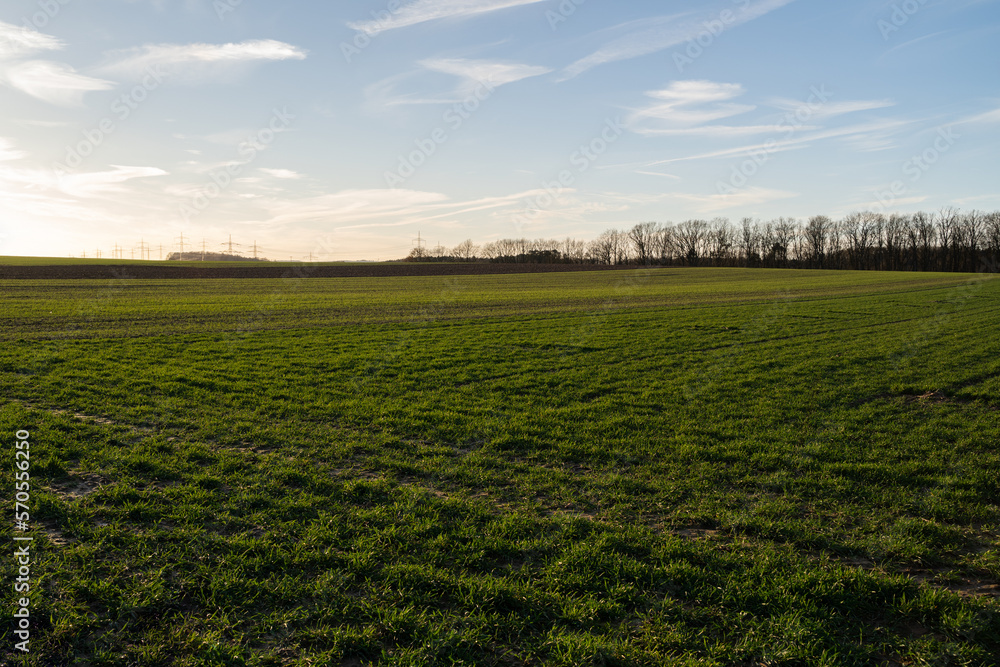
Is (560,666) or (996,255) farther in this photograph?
(996,255)

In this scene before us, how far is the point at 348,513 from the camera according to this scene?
6625 millimetres

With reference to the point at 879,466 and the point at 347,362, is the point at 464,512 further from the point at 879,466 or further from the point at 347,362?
the point at 347,362

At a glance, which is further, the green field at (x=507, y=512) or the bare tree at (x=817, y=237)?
the bare tree at (x=817, y=237)

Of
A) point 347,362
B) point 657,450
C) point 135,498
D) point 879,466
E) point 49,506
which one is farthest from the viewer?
point 347,362

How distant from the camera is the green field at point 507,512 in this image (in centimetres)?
450

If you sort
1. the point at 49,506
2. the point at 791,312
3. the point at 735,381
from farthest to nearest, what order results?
the point at 791,312
the point at 735,381
the point at 49,506

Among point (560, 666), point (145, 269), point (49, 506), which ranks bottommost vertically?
point (560, 666)

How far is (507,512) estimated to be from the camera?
6.87 meters

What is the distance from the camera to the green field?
450 cm

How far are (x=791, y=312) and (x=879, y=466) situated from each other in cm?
2567

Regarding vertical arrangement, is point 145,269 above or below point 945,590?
above

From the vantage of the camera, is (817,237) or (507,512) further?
(817,237)

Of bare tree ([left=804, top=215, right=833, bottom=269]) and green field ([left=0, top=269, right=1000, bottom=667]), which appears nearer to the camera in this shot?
green field ([left=0, top=269, right=1000, bottom=667])

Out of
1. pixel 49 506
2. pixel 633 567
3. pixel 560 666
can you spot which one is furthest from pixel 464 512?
pixel 49 506
